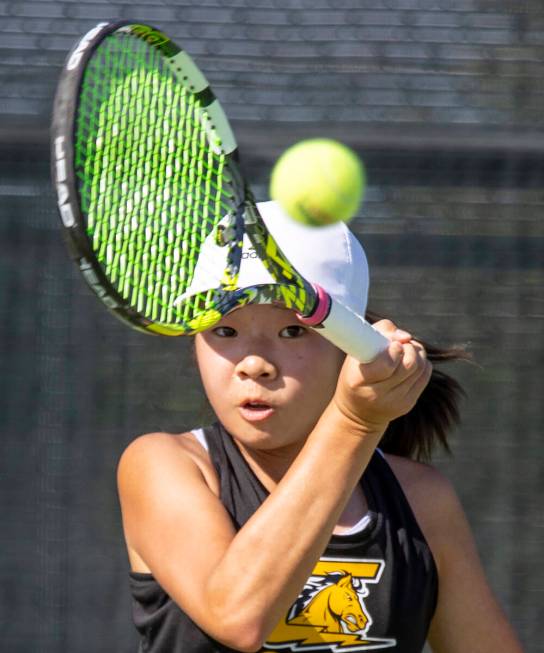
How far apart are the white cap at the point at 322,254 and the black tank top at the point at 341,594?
25 cm

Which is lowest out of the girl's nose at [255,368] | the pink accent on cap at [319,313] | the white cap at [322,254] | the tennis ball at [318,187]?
the girl's nose at [255,368]

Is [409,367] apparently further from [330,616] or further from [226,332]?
[330,616]

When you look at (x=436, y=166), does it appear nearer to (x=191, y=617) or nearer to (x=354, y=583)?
(x=354, y=583)

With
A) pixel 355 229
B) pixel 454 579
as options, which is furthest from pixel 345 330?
pixel 355 229

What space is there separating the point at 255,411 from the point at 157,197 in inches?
11.9

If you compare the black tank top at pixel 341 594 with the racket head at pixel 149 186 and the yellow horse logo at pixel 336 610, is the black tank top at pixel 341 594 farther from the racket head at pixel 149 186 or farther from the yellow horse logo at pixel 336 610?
the racket head at pixel 149 186

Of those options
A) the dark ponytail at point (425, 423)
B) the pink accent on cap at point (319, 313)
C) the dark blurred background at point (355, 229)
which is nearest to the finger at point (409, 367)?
the pink accent on cap at point (319, 313)

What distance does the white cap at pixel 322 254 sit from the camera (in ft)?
6.32

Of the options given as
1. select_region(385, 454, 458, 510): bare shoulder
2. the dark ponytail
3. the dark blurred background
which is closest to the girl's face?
select_region(385, 454, 458, 510): bare shoulder

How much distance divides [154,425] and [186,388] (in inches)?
3.8

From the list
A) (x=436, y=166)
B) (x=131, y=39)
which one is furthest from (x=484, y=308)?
(x=131, y=39)

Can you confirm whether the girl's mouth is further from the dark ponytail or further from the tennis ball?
the dark ponytail

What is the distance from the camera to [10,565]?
2.91m

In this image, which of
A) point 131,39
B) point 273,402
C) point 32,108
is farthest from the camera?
point 32,108
